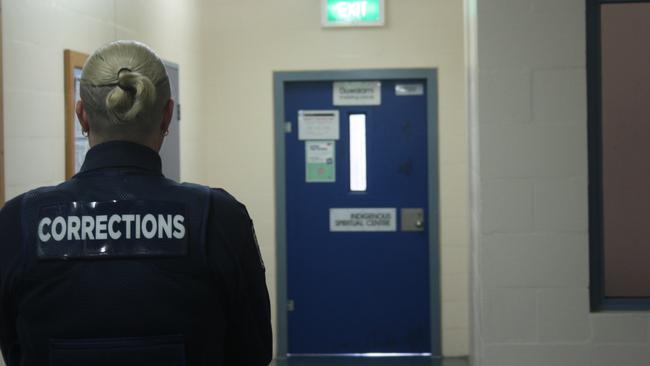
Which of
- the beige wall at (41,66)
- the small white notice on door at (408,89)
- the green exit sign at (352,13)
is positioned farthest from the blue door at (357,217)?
the beige wall at (41,66)

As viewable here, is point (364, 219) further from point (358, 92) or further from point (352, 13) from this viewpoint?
point (352, 13)

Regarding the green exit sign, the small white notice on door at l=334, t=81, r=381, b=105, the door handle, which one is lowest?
the door handle

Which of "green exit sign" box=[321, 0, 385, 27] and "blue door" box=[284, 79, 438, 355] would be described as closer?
"green exit sign" box=[321, 0, 385, 27]

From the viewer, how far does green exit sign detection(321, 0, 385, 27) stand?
18.3ft

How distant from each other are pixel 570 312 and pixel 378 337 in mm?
2769

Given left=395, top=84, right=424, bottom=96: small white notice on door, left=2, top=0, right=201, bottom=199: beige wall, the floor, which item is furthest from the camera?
left=395, top=84, right=424, bottom=96: small white notice on door

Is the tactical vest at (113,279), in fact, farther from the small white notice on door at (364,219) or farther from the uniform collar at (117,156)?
the small white notice on door at (364,219)

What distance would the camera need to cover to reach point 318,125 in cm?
569

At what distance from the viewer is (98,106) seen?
59.6 inches

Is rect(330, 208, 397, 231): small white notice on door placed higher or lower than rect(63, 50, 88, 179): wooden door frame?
lower

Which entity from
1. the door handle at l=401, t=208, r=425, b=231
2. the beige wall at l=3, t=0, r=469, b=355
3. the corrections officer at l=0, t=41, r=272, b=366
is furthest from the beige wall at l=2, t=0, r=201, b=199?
the door handle at l=401, t=208, r=425, b=231

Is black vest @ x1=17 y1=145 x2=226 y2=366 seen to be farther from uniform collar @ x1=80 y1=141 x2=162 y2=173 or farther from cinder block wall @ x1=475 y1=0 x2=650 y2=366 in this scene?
cinder block wall @ x1=475 y1=0 x2=650 y2=366

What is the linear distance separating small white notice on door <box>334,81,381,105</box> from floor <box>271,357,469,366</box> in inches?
62.0

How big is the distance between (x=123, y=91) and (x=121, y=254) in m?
0.26
